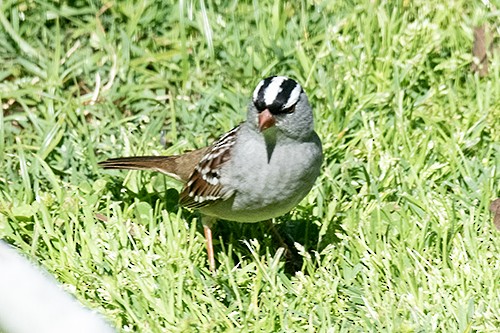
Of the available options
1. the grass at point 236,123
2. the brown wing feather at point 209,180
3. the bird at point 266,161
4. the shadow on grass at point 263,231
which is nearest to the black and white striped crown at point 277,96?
the bird at point 266,161

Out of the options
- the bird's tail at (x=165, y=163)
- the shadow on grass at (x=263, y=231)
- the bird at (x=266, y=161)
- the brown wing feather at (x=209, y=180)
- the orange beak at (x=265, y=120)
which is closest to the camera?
the orange beak at (x=265, y=120)

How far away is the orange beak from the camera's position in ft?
11.2

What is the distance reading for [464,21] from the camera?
5320 mm

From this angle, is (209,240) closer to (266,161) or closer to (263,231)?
(263,231)

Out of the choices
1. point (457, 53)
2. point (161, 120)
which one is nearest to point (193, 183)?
point (161, 120)

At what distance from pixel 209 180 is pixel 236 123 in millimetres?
963

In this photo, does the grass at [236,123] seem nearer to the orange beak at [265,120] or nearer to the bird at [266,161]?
the bird at [266,161]

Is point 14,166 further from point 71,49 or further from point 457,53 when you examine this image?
point 457,53

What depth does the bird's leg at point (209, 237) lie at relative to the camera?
12.6ft

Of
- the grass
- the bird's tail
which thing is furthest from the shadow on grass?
the bird's tail

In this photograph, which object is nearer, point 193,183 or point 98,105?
point 193,183

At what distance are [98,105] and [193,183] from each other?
1167mm

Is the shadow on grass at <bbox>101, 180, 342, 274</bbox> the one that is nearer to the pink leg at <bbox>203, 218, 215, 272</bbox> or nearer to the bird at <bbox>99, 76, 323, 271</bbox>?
the pink leg at <bbox>203, 218, 215, 272</bbox>

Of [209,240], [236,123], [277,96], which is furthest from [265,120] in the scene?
[236,123]
